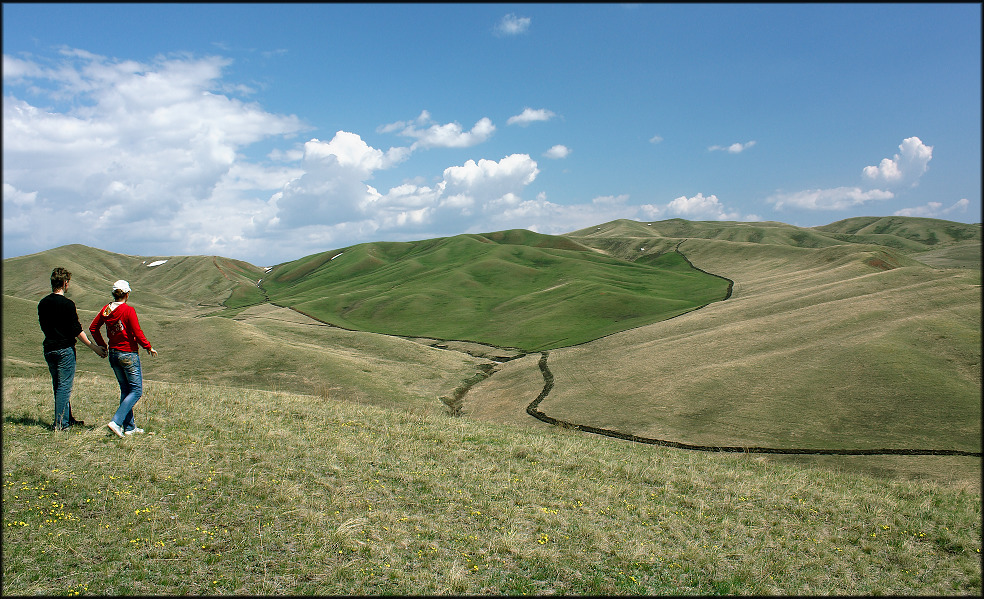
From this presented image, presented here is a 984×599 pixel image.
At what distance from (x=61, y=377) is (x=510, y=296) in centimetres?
10728

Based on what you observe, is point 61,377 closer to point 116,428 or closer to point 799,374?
point 116,428

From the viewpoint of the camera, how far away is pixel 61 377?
12.5 m

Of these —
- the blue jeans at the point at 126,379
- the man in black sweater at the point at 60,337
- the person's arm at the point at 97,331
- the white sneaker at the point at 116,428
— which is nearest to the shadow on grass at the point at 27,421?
the man in black sweater at the point at 60,337

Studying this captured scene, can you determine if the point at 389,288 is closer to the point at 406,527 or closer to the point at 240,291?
the point at 240,291

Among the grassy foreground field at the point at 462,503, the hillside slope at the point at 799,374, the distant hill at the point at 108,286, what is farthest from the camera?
the distant hill at the point at 108,286

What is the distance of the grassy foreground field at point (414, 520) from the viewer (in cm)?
828

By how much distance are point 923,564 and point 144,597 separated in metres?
14.3

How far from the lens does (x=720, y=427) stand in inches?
1267

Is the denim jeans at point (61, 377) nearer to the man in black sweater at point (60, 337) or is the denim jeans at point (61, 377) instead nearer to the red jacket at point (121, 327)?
the man in black sweater at point (60, 337)

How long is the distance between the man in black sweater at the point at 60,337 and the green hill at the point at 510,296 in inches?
2344

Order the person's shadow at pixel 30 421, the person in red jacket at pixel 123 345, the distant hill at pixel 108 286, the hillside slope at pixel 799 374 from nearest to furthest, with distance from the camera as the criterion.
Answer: the person in red jacket at pixel 123 345
the person's shadow at pixel 30 421
the hillside slope at pixel 799 374
the distant hill at pixel 108 286

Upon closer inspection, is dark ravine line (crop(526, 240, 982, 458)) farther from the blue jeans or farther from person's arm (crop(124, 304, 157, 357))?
person's arm (crop(124, 304, 157, 357))

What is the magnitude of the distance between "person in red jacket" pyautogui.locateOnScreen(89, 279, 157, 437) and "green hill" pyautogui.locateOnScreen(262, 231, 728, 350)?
2325 inches

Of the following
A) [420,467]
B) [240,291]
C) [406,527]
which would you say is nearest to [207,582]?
[406,527]
